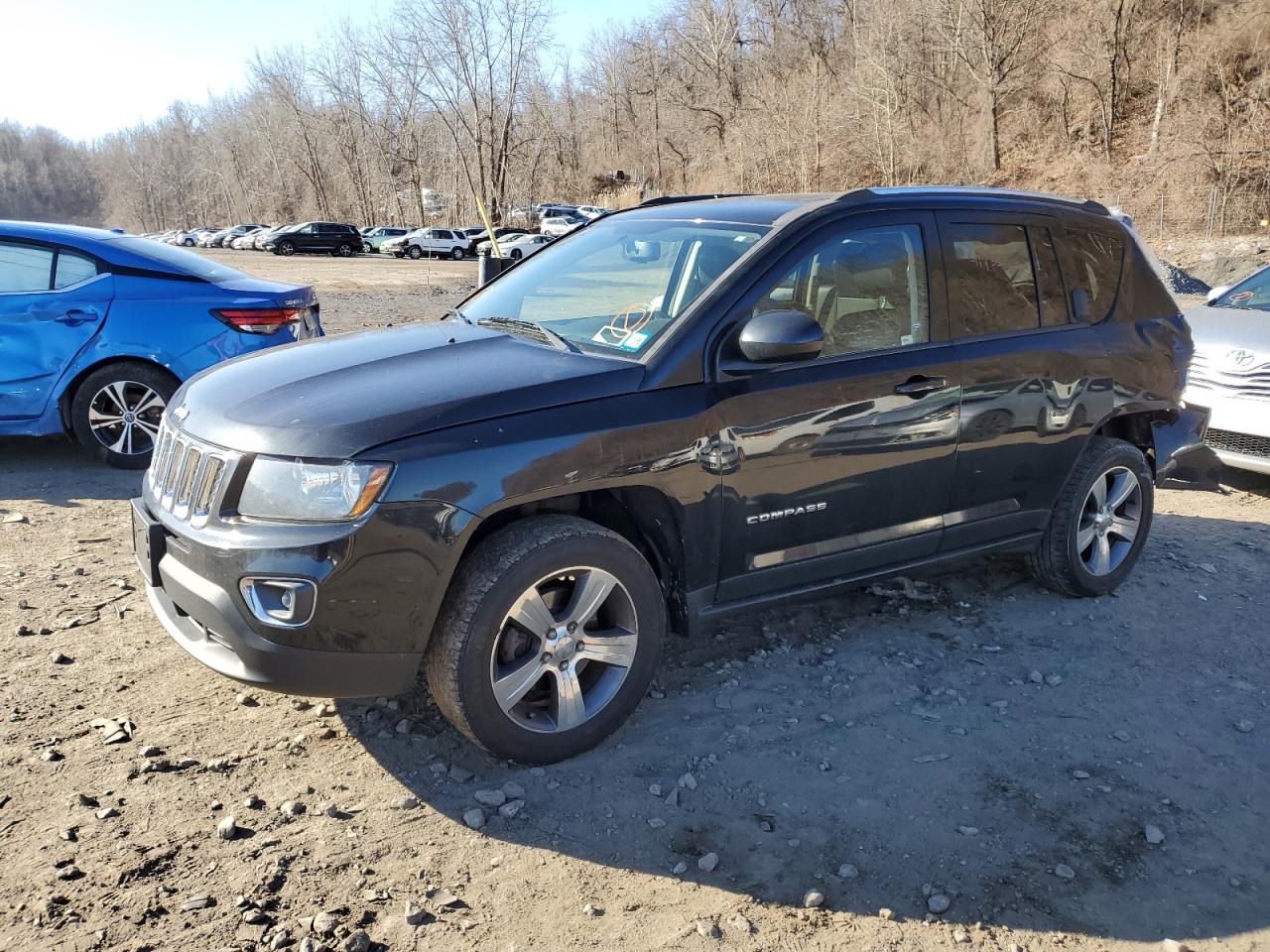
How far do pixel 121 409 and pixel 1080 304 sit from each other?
19.9 ft

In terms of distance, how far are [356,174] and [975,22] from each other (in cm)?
5271

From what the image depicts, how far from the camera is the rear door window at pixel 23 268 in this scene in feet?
21.6

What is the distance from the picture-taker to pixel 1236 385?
681 cm

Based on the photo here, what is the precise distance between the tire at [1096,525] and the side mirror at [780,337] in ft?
6.48

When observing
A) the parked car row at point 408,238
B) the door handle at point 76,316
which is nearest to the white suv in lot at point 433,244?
the parked car row at point 408,238

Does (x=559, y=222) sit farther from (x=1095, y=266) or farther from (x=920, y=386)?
(x=920, y=386)

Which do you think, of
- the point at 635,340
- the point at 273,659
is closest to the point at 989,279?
the point at 635,340

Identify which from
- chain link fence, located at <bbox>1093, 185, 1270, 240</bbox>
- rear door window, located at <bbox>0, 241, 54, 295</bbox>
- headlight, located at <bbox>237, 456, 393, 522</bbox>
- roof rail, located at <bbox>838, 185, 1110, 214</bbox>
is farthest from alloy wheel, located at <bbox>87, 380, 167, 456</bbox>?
chain link fence, located at <bbox>1093, 185, 1270, 240</bbox>

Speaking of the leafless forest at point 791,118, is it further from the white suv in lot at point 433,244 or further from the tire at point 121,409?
the tire at point 121,409

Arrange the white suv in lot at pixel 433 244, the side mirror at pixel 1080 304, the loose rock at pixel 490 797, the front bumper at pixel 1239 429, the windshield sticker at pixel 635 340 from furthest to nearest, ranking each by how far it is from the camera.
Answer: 1. the white suv in lot at pixel 433 244
2. the front bumper at pixel 1239 429
3. the side mirror at pixel 1080 304
4. the windshield sticker at pixel 635 340
5. the loose rock at pixel 490 797

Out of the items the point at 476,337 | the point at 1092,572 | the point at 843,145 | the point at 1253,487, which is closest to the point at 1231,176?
the point at 843,145

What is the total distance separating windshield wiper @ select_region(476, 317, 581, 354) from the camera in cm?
373

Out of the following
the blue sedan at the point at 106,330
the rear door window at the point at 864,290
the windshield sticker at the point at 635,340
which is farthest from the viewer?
the blue sedan at the point at 106,330

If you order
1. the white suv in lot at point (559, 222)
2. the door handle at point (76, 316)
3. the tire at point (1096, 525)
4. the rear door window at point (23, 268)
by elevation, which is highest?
the white suv in lot at point (559, 222)
